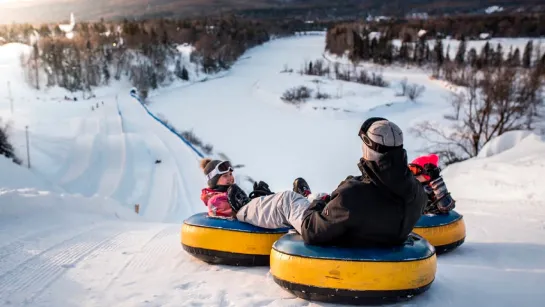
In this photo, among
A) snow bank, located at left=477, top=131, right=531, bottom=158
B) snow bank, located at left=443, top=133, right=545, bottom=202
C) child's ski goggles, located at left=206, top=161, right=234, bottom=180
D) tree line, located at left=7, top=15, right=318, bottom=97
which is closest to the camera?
child's ski goggles, located at left=206, top=161, right=234, bottom=180

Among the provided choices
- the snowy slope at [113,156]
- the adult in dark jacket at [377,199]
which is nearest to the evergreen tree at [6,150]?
the snowy slope at [113,156]

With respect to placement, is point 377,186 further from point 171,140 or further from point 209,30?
point 209,30

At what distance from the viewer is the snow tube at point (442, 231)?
5.65 meters

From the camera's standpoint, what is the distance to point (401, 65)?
268ft

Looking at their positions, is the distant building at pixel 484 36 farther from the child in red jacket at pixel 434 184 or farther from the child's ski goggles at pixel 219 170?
the child's ski goggles at pixel 219 170

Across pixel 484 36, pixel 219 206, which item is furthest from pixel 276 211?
pixel 484 36

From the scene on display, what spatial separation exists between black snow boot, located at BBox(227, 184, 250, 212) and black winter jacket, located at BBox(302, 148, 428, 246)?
4.94 ft

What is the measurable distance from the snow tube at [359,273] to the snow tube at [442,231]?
1.43m

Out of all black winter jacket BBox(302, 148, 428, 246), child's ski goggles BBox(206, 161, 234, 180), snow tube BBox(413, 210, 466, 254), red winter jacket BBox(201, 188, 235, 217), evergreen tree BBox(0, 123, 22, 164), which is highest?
black winter jacket BBox(302, 148, 428, 246)

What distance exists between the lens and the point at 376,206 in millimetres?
4000

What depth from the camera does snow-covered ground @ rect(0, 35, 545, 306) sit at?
4629mm

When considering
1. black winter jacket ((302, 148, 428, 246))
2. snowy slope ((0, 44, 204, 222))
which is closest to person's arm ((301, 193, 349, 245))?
black winter jacket ((302, 148, 428, 246))

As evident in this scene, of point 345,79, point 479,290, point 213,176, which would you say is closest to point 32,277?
point 213,176

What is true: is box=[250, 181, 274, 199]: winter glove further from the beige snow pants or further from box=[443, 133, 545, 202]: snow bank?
box=[443, 133, 545, 202]: snow bank
